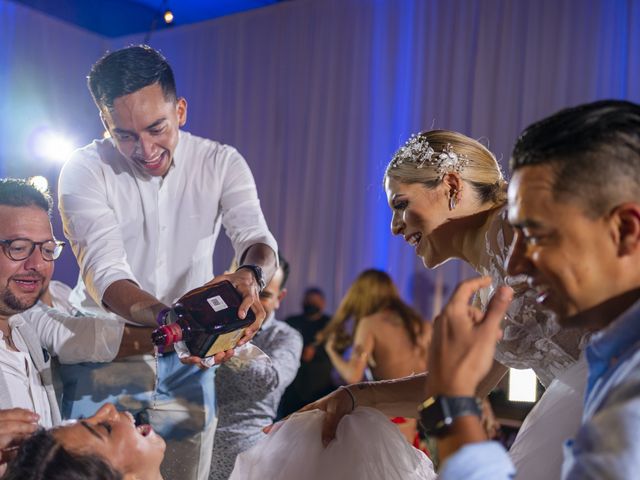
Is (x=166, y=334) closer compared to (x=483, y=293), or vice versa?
(x=166, y=334)

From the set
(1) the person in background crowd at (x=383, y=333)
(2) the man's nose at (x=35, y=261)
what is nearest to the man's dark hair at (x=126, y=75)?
(2) the man's nose at (x=35, y=261)

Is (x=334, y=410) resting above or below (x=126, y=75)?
below

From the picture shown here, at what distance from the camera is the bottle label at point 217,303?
2.18 metres

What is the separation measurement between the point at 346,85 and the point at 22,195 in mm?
4839

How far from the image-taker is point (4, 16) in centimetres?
692

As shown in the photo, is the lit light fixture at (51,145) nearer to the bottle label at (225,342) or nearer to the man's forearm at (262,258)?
the man's forearm at (262,258)

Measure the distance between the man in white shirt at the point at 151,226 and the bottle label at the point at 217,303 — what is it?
0.72 ft

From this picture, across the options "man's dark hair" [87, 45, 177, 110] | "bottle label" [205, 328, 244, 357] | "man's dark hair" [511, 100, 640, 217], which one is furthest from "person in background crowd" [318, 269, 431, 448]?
"man's dark hair" [511, 100, 640, 217]

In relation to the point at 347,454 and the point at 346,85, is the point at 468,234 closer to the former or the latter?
the point at 347,454

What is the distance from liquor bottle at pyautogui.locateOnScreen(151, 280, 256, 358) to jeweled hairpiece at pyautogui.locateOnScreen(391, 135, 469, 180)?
0.62 meters

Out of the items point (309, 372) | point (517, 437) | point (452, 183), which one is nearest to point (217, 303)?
point (452, 183)

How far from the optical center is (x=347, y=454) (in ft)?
6.95

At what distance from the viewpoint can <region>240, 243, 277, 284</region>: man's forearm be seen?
2.54 m

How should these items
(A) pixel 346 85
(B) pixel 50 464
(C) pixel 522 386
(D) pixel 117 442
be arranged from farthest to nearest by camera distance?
(A) pixel 346 85 → (C) pixel 522 386 → (D) pixel 117 442 → (B) pixel 50 464
